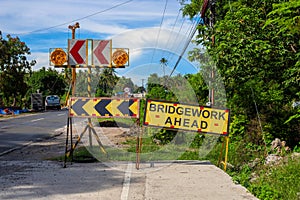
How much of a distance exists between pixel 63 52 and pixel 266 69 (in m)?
5.43

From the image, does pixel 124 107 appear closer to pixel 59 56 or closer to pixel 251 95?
pixel 59 56

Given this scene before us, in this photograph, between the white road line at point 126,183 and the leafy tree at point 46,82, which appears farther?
the leafy tree at point 46,82

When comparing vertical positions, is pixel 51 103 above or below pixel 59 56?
below

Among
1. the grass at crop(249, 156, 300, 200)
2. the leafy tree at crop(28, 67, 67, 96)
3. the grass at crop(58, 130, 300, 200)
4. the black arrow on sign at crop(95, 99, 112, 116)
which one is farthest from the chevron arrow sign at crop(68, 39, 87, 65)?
the leafy tree at crop(28, 67, 67, 96)

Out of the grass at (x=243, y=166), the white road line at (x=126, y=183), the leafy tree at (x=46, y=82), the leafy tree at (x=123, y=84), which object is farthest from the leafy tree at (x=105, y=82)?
the leafy tree at (x=46, y=82)

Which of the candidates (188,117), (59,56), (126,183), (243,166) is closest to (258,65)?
(243,166)

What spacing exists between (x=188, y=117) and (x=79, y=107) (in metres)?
2.39

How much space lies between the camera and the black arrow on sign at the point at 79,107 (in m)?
9.29

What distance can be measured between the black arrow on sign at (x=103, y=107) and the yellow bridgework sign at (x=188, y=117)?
86 cm

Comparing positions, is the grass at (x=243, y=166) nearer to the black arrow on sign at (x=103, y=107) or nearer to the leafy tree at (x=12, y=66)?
the black arrow on sign at (x=103, y=107)

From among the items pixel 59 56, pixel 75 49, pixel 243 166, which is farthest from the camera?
pixel 75 49

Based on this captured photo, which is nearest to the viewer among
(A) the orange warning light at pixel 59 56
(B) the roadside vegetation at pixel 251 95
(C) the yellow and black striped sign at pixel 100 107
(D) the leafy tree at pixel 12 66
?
(B) the roadside vegetation at pixel 251 95

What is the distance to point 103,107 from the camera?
9312 mm

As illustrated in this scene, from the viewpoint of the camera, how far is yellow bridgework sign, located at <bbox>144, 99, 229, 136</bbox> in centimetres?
916
